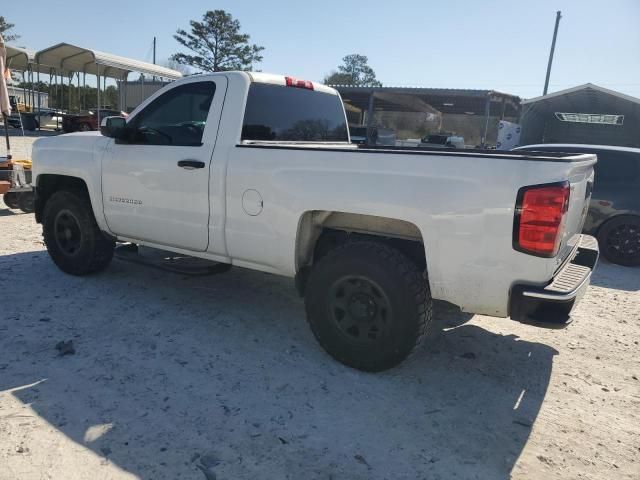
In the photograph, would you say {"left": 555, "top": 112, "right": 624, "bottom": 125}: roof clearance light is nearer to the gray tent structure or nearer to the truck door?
the gray tent structure

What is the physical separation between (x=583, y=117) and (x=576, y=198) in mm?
22312

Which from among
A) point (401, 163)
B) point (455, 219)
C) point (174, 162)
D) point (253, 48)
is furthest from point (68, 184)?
point (253, 48)

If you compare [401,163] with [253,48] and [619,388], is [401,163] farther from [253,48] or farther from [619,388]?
[253,48]

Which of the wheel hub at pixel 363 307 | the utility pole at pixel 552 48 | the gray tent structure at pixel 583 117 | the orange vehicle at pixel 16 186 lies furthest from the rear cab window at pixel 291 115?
the utility pole at pixel 552 48

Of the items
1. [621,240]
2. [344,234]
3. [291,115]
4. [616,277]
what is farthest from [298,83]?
[621,240]

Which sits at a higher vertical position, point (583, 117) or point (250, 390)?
point (583, 117)

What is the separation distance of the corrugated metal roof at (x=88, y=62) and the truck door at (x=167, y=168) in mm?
17632

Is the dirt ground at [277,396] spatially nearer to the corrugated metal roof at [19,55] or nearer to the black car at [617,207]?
the black car at [617,207]

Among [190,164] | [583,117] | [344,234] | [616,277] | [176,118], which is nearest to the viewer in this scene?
[344,234]

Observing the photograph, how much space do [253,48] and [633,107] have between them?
41060 millimetres

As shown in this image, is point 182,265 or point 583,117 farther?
point 583,117

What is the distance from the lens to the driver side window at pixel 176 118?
159 inches

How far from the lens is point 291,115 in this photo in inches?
170

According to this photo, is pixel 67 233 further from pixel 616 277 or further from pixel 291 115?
pixel 616 277
